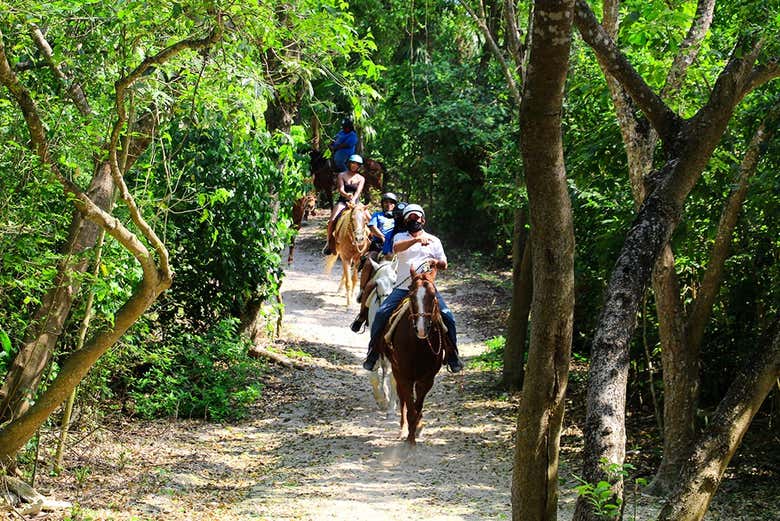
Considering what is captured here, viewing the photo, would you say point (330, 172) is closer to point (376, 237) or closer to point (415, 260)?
point (376, 237)

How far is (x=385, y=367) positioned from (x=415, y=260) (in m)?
2.15

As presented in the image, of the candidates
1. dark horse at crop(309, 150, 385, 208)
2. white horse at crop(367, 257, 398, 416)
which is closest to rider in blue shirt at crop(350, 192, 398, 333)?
white horse at crop(367, 257, 398, 416)

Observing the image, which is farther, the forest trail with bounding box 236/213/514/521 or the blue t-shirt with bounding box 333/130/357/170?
the blue t-shirt with bounding box 333/130/357/170

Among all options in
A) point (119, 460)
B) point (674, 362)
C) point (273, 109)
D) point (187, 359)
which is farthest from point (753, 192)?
point (273, 109)

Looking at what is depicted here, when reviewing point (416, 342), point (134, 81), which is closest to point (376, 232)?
point (416, 342)

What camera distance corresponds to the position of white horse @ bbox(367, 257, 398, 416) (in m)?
13.6

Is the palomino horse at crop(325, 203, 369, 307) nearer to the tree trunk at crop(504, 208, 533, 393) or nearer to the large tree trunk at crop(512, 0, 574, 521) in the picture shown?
the tree trunk at crop(504, 208, 533, 393)

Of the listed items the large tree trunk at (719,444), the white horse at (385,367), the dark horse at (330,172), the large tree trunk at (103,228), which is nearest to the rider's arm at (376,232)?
the white horse at (385,367)

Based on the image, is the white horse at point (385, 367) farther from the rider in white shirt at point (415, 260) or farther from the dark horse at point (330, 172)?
the dark horse at point (330, 172)

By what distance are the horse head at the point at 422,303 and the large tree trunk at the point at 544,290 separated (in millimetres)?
6064

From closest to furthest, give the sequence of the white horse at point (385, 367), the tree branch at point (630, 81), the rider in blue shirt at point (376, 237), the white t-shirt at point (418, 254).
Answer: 1. the tree branch at point (630, 81)
2. the white t-shirt at point (418, 254)
3. the white horse at point (385, 367)
4. the rider in blue shirt at point (376, 237)

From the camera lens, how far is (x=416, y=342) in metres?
11.6

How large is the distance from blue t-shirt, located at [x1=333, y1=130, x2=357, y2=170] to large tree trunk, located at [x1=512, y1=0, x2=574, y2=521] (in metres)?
16.7

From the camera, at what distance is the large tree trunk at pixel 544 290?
4789 millimetres
